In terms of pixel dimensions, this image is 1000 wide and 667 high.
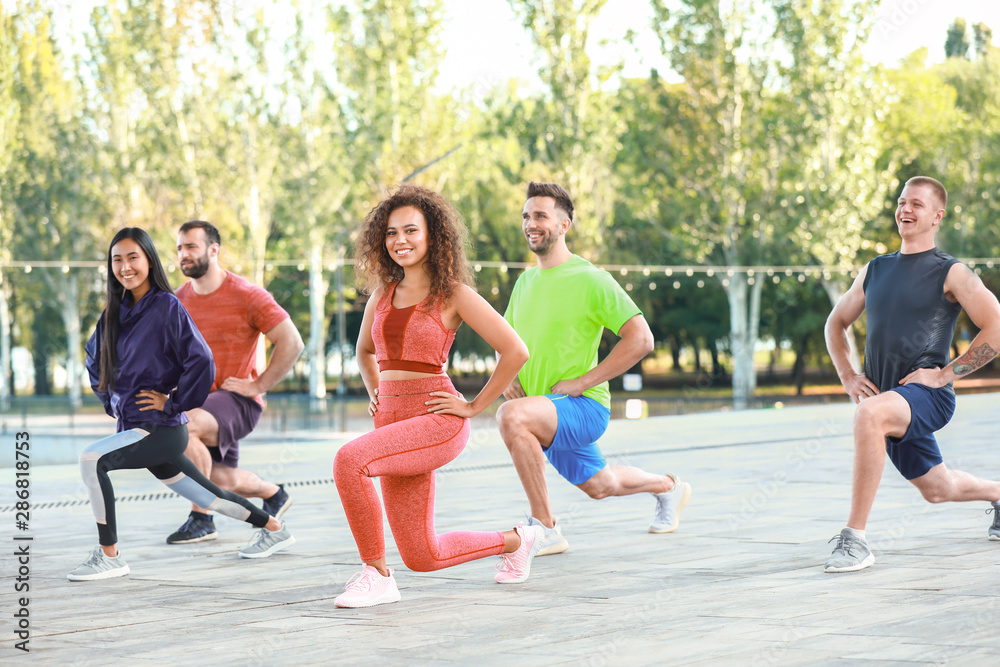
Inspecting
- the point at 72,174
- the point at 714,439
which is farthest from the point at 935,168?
the point at 714,439

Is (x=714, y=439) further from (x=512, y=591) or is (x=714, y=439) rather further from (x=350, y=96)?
(x=350, y=96)

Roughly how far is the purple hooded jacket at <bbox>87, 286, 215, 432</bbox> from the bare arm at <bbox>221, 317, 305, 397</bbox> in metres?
0.89

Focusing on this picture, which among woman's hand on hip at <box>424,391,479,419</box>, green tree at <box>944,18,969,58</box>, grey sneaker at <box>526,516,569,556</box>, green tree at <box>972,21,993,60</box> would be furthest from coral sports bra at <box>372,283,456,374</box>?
green tree at <box>944,18,969,58</box>

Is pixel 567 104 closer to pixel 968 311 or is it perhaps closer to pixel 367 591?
pixel 968 311

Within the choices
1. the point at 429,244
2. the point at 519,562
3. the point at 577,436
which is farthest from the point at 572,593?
the point at 429,244

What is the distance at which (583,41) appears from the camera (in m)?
38.8

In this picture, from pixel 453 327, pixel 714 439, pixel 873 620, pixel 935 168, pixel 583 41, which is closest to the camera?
pixel 873 620

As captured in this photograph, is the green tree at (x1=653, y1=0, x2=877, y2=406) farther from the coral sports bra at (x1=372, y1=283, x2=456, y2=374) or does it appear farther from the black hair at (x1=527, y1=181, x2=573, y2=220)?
the coral sports bra at (x1=372, y1=283, x2=456, y2=374)

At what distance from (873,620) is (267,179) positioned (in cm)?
3963

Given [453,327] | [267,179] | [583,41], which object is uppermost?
[583,41]

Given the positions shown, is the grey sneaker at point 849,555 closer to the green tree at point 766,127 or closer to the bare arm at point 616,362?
the bare arm at point 616,362

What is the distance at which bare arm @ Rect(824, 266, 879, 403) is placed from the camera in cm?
621

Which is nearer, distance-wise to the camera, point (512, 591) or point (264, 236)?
point (512, 591)

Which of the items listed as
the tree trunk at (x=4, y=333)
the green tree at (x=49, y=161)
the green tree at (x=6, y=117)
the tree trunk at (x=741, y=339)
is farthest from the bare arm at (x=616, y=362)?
the tree trunk at (x=4, y=333)
